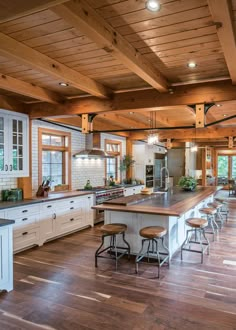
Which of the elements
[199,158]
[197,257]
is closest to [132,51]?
[197,257]

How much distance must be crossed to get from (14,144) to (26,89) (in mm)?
1238

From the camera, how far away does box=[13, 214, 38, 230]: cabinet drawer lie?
4.51 metres

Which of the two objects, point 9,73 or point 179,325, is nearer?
point 179,325

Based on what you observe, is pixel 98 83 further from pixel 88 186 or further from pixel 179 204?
pixel 88 186

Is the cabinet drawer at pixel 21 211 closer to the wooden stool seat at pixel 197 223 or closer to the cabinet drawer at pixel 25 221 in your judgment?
the cabinet drawer at pixel 25 221

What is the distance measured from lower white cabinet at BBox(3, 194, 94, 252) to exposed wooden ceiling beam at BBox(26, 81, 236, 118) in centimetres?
178

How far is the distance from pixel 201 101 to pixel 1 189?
3784 mm

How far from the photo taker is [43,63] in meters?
3.03

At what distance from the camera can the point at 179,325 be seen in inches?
99.5

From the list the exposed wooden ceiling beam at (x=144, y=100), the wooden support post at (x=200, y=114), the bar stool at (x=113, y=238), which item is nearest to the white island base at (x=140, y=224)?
the bar stool at (x=113, y=238)

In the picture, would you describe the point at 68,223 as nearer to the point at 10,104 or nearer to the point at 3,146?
the point at 3,146

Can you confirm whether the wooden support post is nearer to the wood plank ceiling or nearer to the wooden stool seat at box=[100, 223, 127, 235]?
the wood plank ceiling

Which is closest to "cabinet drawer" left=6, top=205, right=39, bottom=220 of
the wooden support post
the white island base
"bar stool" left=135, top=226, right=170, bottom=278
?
the white island base

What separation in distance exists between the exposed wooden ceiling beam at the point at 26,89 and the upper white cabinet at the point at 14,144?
0.83 m
